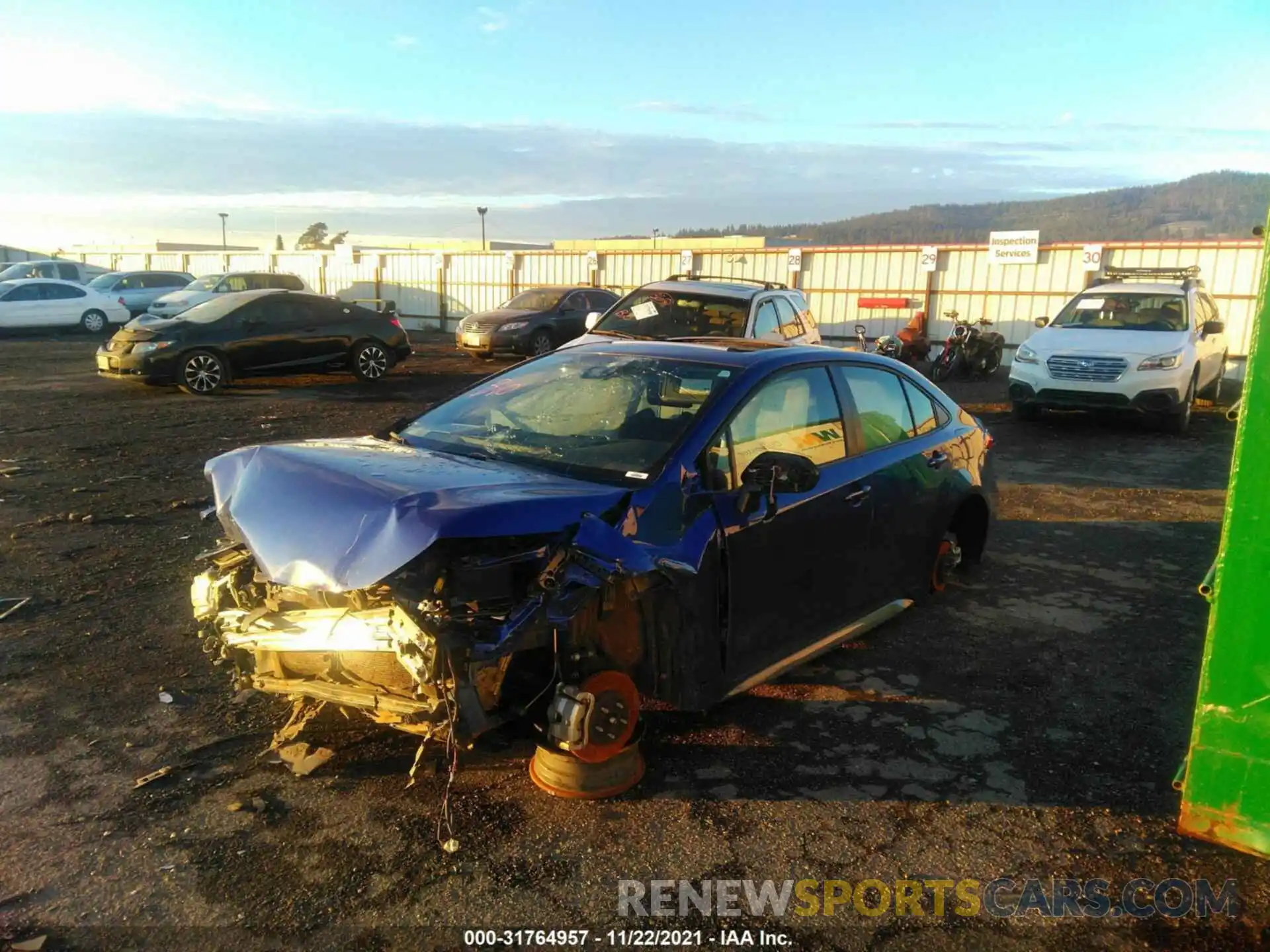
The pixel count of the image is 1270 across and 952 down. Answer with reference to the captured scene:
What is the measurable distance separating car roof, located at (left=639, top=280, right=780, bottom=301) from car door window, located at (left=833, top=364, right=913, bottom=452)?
233 inches

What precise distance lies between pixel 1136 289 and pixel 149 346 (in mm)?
13840

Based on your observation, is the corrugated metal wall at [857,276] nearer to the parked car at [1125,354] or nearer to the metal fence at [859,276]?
the metal fence at [859,276]

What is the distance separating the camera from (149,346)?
12.9 m

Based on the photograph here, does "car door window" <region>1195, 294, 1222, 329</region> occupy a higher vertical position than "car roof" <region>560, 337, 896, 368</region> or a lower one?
higher

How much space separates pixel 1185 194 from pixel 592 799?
7736 centimetres

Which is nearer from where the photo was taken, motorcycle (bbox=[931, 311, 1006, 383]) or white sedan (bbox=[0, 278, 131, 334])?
motorcycle (bbox=[931, 311, 1006, 383])

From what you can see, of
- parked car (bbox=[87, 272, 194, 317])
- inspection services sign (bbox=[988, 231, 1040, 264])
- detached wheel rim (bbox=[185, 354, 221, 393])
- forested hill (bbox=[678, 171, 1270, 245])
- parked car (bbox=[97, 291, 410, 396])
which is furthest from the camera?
forested hill (bbox=[678, 171, 1270, 245])

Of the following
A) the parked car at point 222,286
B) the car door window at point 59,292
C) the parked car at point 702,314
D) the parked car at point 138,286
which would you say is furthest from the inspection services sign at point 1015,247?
the car door window at point 59,292

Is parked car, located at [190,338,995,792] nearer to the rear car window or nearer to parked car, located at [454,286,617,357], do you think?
the rear car window

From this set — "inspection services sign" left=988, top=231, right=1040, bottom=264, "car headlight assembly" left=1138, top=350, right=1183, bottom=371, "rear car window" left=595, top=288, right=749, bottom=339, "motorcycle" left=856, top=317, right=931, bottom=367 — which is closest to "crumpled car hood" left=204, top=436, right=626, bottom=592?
"rear car window" left=595, top=288, right=749, bottom=339

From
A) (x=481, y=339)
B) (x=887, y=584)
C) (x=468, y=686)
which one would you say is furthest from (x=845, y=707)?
(x=481, y=339)

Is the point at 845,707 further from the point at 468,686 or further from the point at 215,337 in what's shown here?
the point at 215,337

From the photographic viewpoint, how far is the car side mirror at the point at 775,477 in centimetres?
350

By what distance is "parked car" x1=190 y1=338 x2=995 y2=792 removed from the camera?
9.52ft
